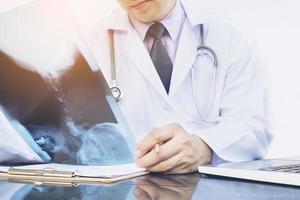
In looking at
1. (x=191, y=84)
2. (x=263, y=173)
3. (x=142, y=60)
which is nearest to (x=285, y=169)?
(x=263, y=173)

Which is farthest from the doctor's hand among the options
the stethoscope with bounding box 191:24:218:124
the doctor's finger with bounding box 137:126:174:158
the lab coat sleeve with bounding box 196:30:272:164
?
the stethoscope with bounding box 191:24:218:124

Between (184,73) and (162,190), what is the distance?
1.68 feet

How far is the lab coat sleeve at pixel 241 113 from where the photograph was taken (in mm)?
978

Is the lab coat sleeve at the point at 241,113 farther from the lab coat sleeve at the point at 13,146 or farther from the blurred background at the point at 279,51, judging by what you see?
the lab coat sleeve at the point at 13,146

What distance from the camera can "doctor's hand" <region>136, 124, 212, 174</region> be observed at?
2.66ft

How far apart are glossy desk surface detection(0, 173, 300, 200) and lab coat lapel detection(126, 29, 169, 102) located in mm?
395

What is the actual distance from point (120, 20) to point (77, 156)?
442 mm

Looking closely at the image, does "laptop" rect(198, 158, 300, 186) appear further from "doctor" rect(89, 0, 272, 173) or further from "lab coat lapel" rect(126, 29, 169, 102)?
"lab coat lapel" rect(126, 29, 169, 102)

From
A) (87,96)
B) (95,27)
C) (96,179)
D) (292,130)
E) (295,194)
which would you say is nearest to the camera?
(295,194)

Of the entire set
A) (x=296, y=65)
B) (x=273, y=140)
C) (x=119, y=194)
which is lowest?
(x=273, y=140)

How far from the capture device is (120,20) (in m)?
1.18

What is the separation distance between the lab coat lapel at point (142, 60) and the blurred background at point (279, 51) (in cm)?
25

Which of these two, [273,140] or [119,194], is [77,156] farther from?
[273,140]

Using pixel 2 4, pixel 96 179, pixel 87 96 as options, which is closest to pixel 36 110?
pixel 87 96
